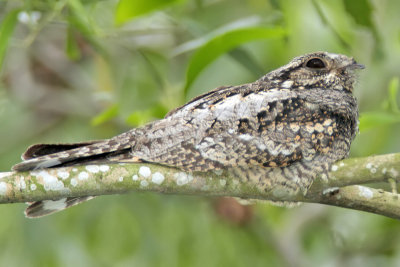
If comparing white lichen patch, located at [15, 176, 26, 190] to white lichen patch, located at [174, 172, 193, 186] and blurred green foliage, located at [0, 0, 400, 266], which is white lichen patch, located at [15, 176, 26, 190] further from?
blurred green foliage, located at [0, 0, 400, 266]

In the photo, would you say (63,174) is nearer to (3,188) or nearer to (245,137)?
(3,188)

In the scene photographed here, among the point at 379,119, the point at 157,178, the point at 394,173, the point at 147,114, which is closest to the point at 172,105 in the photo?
the point at 147,114

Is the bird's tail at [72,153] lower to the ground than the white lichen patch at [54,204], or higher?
higher

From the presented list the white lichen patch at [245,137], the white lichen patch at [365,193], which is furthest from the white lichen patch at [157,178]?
the white lichen patch at [365,193]

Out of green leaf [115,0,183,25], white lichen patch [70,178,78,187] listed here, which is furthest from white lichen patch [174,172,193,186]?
green leaf [115,0,183,25]

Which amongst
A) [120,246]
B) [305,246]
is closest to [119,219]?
[120,246]

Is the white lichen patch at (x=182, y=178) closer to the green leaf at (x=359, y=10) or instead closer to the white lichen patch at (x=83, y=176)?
the white lichen patch at (x=83, y=176)

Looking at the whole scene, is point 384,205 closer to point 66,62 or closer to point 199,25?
point 199,25
